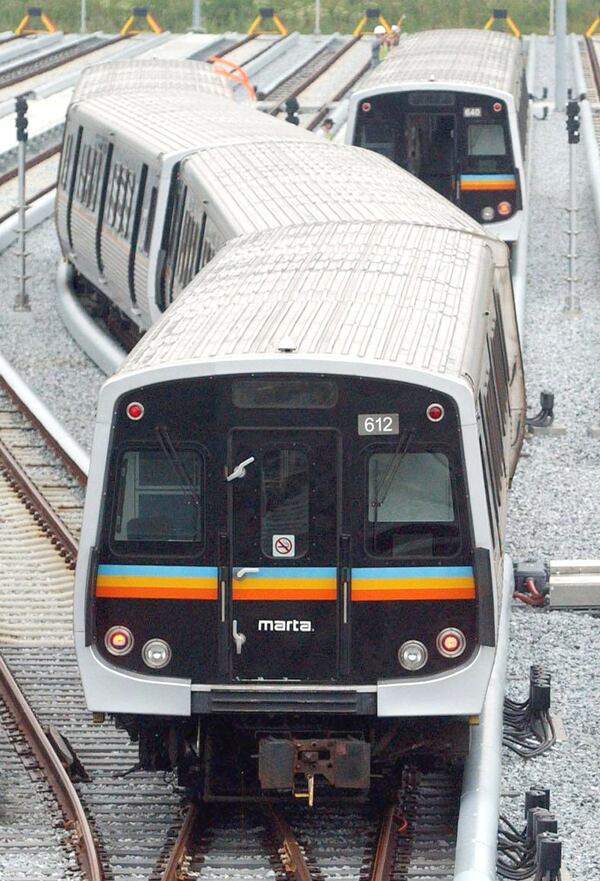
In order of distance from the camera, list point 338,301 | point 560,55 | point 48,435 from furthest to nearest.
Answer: point 560,55 < point 48,435 < point 338,301

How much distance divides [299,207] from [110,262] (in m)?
7.14

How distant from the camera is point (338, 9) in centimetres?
5984

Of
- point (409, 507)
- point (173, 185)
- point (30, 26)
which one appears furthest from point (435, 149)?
point (30, 26)

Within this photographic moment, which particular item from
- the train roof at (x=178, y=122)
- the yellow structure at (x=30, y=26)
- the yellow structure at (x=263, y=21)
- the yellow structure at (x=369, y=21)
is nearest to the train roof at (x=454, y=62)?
the train roof at (x=178, y=122)

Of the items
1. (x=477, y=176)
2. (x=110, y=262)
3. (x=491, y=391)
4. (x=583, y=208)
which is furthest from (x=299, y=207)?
(x=583, y=208)

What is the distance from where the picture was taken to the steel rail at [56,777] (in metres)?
9.17

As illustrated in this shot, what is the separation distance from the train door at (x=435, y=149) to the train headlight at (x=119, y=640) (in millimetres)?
14887

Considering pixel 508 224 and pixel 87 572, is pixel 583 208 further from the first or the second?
pixel 87 572

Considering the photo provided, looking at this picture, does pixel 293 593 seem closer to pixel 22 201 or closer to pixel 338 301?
pixel 338 301

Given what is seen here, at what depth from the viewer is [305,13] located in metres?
59.3

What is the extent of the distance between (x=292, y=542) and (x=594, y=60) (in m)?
36.3

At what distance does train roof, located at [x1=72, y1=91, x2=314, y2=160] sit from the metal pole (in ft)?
35.4

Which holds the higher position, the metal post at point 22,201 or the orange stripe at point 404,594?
the orange stripe at point 404,594

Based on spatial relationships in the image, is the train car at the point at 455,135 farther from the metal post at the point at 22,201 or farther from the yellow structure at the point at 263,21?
the yellow structure at the point at 263,21
